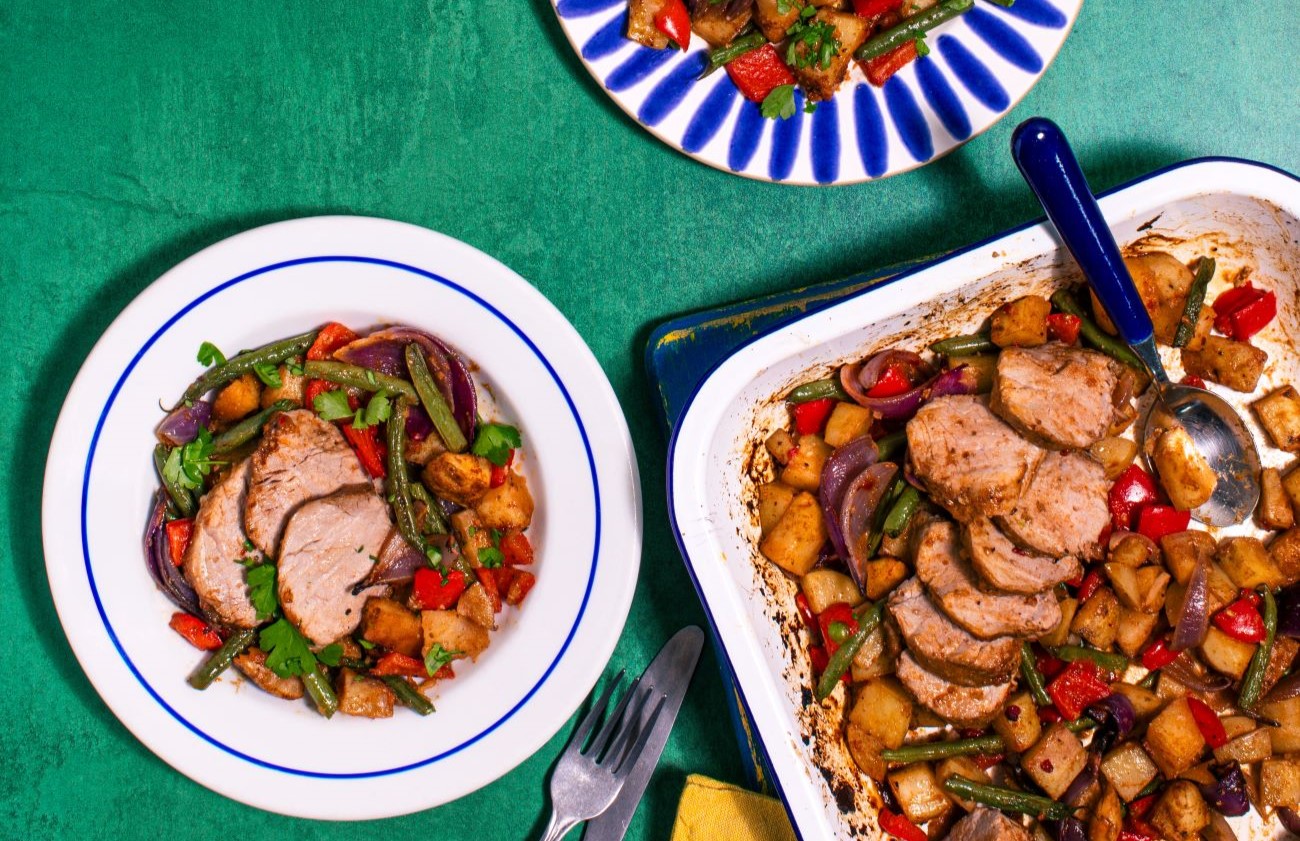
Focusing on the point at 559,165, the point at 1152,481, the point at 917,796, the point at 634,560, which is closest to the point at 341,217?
the point at 559,165

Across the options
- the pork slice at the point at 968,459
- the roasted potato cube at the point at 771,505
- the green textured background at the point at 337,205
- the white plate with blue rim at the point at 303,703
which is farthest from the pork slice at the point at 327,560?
the pork slice at the point at 968,459

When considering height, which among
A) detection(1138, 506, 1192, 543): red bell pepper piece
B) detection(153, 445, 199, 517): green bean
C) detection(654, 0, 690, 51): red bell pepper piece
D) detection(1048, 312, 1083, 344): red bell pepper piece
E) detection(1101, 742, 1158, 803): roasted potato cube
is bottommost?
detection(1101, 742, 1158, 803): roasted potato cube

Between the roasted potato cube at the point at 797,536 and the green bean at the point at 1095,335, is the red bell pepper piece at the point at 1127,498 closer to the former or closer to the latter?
the green bean at the point at 1095,335

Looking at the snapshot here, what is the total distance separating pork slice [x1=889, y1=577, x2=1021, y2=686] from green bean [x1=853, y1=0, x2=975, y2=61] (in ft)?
4.39

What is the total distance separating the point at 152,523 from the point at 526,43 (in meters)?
Answer: 1.56

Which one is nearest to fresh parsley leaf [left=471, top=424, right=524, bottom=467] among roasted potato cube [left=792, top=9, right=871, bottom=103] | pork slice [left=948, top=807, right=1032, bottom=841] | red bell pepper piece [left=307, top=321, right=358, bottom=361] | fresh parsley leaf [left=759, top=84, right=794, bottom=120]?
red bell pepper piece [left=307, top=321, right=358, bottom=361]

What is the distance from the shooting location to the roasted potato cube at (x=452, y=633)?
2439mm

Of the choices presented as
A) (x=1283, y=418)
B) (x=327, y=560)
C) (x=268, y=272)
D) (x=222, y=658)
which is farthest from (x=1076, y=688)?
(x=268, y=272)

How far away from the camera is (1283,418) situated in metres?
2.53

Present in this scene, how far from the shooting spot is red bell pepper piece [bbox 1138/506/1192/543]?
8.25 feet

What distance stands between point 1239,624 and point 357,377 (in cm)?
227

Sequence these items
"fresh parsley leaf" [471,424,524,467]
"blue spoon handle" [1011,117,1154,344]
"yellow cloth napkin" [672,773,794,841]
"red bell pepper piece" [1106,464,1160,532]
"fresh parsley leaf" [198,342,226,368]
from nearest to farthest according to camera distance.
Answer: "blue spoon handle" [1011,117,1154,344], "fresh parsley leaf" [198,342,226,368], "fresh parsley leaf" [471,424,524,467], "red bell pepper piece" [1106,464,1160,532], "yellow cloth napkin" [672,773,794,841]

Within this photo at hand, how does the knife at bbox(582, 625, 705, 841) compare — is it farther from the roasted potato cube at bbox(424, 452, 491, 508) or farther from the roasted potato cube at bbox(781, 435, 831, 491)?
the roasted potato cube at bbox(424, 452, 491, 508)

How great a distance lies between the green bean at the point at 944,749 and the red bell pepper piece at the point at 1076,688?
7.3 inches
